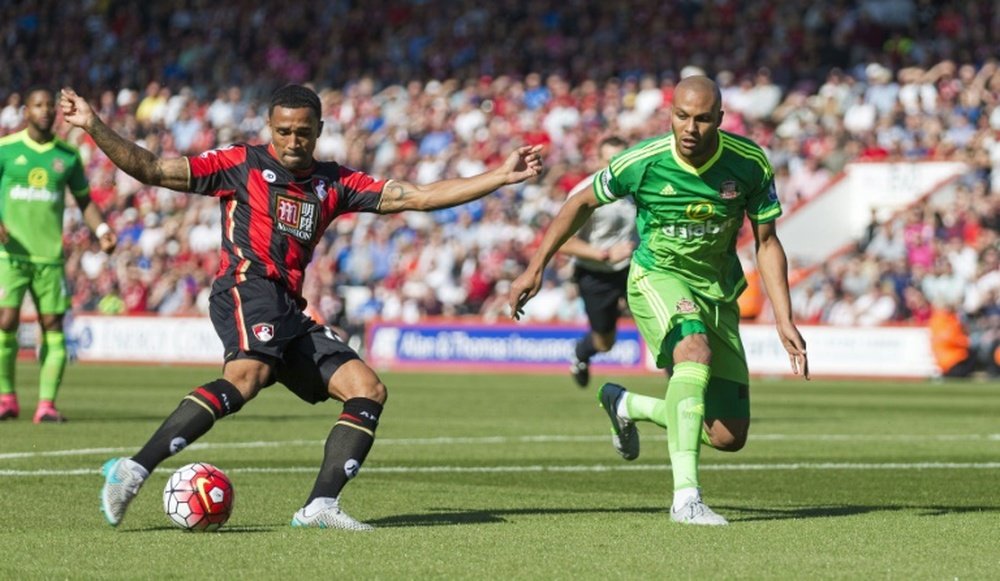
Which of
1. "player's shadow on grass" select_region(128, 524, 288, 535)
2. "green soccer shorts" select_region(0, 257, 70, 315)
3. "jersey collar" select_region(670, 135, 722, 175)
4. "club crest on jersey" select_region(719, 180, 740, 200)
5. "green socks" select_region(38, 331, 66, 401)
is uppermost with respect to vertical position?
"jersey collar" select_region(670, 135, 722, 175)

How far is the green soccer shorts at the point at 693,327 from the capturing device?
8.79 metres

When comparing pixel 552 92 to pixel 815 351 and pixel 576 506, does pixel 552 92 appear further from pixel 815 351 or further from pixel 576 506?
pixel 576 506

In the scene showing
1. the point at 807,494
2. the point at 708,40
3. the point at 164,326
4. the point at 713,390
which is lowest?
the point at 164,326

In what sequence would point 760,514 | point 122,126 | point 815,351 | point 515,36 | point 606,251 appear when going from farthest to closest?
point 122,126, point 515,36, point 815,351, point 606,251, point 760,514

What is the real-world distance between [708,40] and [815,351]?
860cm

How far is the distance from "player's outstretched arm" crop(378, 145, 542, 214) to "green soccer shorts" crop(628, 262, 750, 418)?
1094 mm

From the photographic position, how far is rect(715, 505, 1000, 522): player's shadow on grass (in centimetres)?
868

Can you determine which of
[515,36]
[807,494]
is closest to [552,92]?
[515,36]

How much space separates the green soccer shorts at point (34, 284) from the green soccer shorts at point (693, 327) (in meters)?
6.97

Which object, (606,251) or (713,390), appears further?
(606,251)

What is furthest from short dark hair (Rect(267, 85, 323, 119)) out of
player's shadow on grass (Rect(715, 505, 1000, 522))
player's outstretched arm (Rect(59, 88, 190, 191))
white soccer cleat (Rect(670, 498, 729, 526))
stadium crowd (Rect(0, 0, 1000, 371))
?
stadium crowd (Rect(0, 0, 1000, 371))

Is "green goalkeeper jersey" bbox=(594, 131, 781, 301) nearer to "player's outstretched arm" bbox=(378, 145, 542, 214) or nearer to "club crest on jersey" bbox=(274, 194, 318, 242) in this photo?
"player's outstretched arm" bbox=(378, 145, 542, 214)

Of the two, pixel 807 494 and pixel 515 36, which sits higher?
pixel 515 36

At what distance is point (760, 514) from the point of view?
8781mm
